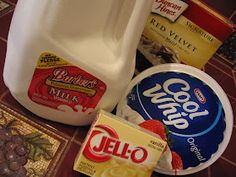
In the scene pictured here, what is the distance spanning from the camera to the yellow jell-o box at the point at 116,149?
61 cm

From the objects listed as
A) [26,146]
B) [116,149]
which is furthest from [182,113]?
[26,146]

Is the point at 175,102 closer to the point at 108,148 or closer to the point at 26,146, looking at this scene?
the point at 108,148

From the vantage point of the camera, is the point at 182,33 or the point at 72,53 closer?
the point at 72,53

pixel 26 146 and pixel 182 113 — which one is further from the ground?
pixel 182 113

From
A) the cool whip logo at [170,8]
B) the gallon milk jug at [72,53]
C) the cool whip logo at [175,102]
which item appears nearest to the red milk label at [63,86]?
the gallon milk jug at [72,53]

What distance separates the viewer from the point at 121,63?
0.61 meters

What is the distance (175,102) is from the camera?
71cm

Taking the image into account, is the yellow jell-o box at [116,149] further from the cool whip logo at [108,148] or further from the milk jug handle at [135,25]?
the milk jug handle at [135,25]

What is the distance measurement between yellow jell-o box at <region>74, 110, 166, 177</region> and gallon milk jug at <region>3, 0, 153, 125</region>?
59 millimetres

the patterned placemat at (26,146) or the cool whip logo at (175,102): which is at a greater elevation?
the cool whip logo at (175,102)

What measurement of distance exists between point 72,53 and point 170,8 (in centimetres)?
27

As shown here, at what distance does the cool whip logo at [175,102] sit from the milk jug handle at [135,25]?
13cm

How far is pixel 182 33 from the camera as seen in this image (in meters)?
0.77

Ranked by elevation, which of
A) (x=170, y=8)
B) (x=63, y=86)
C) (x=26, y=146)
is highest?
(x=170, y=8)
